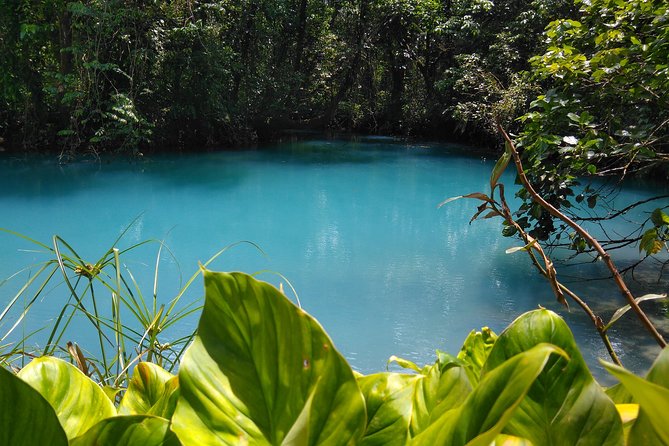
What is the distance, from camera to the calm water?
3.90 m

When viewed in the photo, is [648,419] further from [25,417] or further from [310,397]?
[25,417]

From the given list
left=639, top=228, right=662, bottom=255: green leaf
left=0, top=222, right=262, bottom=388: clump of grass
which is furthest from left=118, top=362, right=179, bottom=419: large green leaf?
left=639, top=228, right=662, bottom=255: green leaf

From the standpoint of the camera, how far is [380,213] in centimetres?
723

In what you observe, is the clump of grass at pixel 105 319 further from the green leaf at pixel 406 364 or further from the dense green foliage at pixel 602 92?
the dense green foliage at pixel 602 92

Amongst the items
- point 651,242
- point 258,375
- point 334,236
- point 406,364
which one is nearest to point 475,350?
point 406,364

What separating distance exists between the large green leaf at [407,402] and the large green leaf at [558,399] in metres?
0.03

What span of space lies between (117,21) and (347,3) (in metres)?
6.92

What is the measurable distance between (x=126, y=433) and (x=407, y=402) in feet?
0.60

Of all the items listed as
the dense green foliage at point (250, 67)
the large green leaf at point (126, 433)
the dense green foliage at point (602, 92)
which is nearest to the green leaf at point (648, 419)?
the large green leaf at point (126, 433)

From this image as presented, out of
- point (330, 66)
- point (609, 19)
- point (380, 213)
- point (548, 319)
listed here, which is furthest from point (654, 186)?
point (548, 319)

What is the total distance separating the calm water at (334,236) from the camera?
154 inches

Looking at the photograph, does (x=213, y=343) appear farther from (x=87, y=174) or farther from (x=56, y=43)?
(x=56, y=43)

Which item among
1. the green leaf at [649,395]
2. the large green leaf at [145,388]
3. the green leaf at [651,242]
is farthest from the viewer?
the green leaf at [651,242]

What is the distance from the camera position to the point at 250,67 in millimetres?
13078
